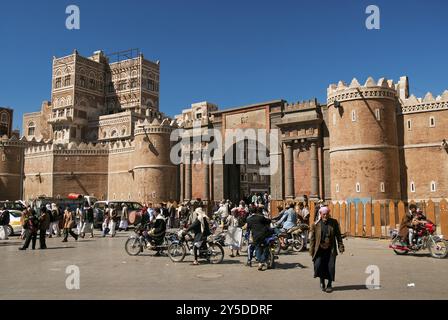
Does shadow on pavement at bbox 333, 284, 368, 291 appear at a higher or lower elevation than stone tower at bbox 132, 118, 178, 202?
lower

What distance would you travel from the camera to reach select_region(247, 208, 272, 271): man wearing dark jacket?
10906 mm

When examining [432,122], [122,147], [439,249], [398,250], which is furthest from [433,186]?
[122,147]

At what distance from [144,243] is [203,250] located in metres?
2.79

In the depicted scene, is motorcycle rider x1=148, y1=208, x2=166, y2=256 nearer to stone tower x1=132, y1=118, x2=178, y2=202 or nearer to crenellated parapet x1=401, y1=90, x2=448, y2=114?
crenellated parapet x1=401, y1=90, x2=448, y2=114

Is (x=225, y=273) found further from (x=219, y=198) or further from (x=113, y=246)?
(x=219, y=198)

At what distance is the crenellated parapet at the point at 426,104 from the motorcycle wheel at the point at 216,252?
2022cm

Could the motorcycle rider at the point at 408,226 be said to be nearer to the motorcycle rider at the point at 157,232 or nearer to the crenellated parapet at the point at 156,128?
the motorcycle rider at the point at 157,232

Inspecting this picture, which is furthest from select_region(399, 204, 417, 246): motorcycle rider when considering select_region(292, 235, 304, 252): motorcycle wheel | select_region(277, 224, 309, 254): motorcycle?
select_region(292, 235, 304, 252): motorcycle wheel

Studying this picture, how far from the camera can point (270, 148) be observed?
107 feet

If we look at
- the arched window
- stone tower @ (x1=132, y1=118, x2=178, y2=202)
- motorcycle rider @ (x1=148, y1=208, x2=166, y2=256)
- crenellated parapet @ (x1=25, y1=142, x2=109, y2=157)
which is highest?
the arched window

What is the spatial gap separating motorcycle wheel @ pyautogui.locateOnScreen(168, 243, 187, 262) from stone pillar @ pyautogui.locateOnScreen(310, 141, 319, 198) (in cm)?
1816

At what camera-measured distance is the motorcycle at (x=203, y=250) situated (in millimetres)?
12000

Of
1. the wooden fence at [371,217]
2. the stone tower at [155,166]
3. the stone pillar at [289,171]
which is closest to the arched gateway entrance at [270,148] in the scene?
the stone pillar at [289,171]
